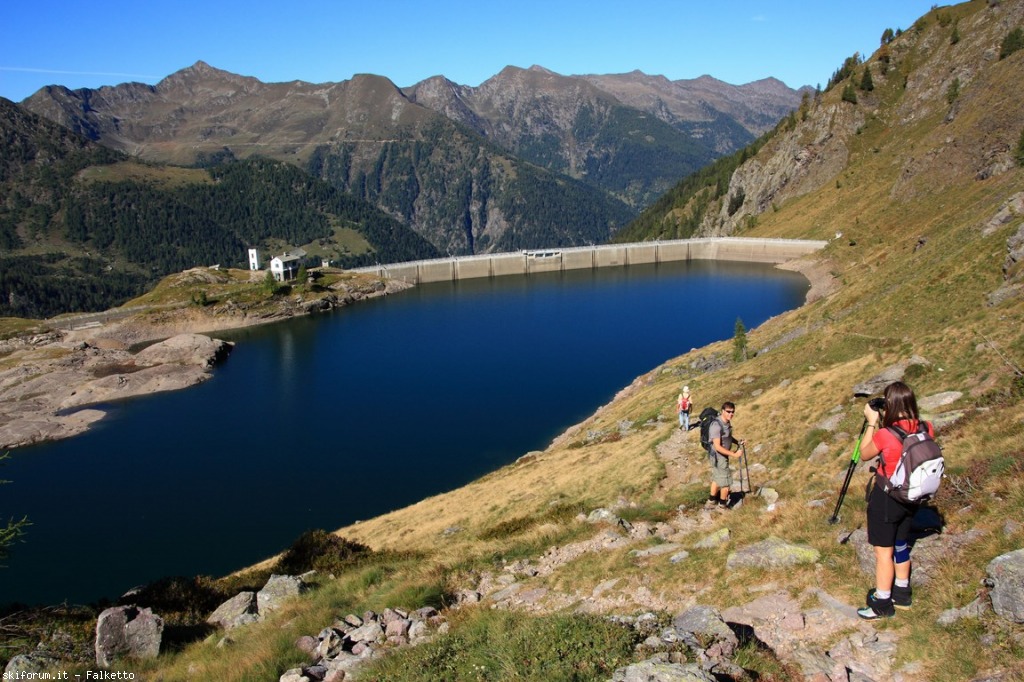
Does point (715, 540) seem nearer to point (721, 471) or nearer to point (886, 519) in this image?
point (721, 471)

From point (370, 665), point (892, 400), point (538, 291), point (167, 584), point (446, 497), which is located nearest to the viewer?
point (892, 400)

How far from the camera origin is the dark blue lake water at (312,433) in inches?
1767

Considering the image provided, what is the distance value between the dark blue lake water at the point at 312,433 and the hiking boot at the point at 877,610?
130 ft

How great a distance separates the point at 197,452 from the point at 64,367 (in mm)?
47887

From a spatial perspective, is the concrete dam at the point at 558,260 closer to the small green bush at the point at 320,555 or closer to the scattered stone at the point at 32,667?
the small green bush at the point at 320,555

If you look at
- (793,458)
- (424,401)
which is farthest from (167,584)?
(424,401)

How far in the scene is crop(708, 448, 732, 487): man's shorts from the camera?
53.7ft

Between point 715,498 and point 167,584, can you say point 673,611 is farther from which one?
point 167,584

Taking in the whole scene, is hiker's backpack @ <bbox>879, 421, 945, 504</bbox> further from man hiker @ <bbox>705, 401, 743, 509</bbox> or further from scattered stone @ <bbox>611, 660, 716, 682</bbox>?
man hiker @ <bbox>705, 401, 743, 509</bbox>

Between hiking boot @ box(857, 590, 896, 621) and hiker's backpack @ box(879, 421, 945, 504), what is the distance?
5.20 ft

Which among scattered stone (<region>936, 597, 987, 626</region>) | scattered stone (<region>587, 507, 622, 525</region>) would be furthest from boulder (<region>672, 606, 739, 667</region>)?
scattered stone (<region>587, 507, 622, 525</region>)

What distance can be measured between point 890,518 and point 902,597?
1248 mm

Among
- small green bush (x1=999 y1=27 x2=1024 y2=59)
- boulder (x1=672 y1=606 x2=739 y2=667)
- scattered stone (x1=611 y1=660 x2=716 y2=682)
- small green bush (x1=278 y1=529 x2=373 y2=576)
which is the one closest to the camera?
scattered stone (x1=611 y1=660 x2=716 y2=682)

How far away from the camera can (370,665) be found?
10.8 meters
